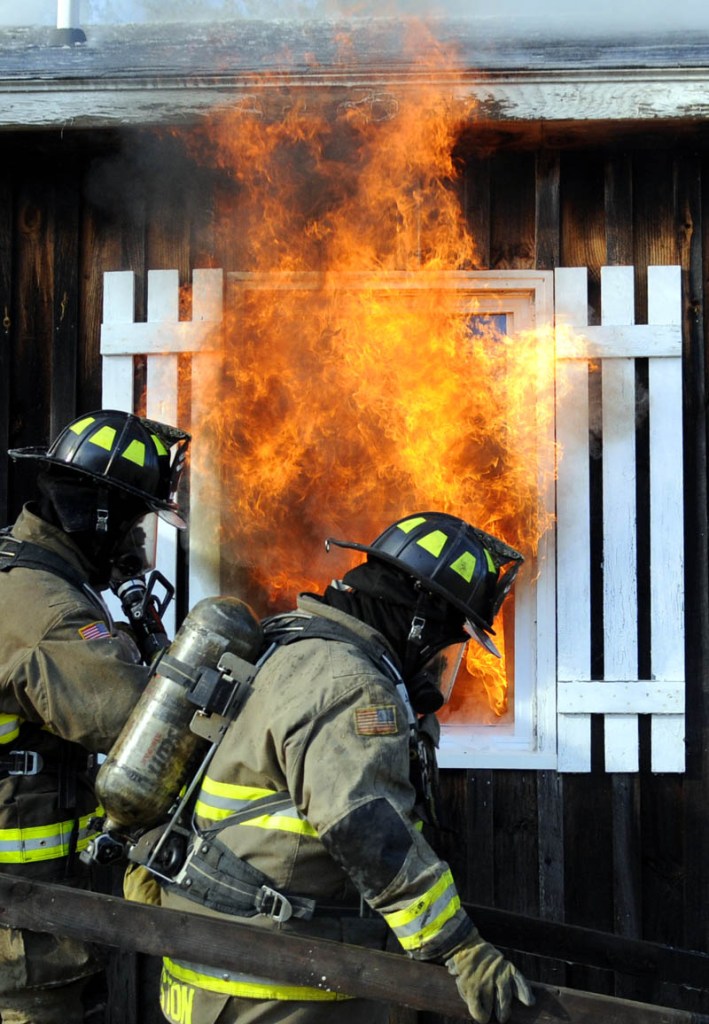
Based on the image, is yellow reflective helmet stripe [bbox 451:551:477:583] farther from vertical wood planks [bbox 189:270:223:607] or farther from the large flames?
vertical wood planks [bbox 189:270:223:607]

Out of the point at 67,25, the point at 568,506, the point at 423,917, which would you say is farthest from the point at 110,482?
the point at 67,25

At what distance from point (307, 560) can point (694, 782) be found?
84.8 inches

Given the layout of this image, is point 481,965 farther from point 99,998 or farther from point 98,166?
point 98,166

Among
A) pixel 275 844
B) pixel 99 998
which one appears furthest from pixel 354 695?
pixel 99 998

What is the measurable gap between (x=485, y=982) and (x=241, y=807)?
844 millimetres

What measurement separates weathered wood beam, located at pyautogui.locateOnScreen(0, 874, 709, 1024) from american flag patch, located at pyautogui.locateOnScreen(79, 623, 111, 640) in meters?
0.89

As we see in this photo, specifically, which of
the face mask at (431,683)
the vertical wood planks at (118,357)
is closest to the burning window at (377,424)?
the vertical wood planks at (118,357)

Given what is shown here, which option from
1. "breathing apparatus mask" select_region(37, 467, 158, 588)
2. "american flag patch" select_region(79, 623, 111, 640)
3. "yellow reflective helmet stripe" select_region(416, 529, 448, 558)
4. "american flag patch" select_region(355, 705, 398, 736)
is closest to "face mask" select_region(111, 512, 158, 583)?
"breathing apparatus mask" select_region(37, 467, 158, 588)

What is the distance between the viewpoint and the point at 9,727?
354cm

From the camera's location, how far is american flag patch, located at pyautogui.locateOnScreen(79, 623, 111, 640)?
11.3 ft

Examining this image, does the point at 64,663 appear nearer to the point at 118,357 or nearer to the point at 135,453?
the point at 135,453

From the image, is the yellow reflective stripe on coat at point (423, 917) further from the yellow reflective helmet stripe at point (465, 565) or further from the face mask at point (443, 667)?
the yellow reflective helmet stripe at point (465, 565)

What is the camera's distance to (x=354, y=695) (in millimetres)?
2744

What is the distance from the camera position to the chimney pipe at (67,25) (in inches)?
221
